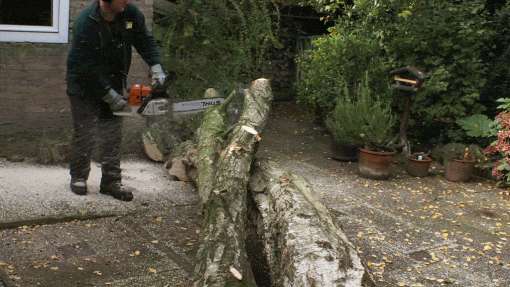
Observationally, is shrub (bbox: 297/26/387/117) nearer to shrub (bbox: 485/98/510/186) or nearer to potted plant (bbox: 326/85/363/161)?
potted plant (bbox: 326/85/363/161)

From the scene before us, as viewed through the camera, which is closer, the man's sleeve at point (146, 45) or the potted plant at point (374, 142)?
the man's sleeve at point (146, 45)

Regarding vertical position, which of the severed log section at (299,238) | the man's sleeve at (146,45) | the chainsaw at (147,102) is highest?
the man's sleeve at (146,45)

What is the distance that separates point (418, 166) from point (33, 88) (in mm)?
4886

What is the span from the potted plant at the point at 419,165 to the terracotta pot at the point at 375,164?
451 millimetres

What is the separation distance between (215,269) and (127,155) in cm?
397

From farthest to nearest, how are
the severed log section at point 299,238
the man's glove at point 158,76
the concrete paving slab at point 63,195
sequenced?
the man's glove at point 158,76, the concrete paving slab at point 63,195, the severed log section at point 299,238

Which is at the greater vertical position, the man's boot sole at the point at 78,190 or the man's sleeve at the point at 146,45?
the man's sleeve at the point at 146,45

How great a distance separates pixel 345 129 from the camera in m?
8.08

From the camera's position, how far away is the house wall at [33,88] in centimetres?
714

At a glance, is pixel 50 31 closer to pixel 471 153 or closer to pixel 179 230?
pixel 179 230

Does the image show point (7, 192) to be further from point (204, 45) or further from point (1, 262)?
point (204, 45)

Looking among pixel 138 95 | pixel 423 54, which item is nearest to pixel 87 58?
pixel 138 95

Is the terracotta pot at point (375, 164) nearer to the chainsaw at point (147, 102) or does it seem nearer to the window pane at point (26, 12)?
the chainsaw at point (147, 102)

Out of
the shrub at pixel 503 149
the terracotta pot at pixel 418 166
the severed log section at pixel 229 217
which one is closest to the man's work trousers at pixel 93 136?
the severed log section at pixel 229 217
